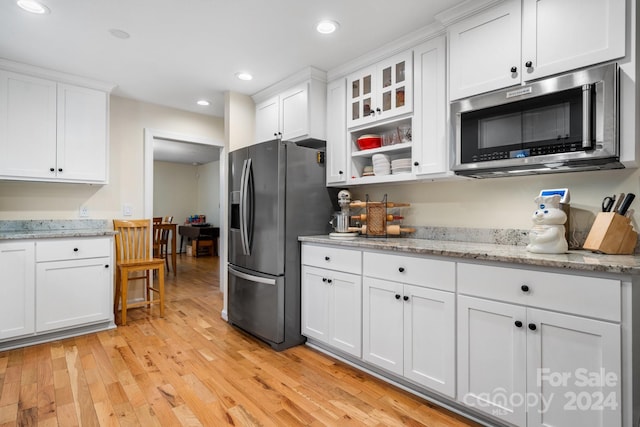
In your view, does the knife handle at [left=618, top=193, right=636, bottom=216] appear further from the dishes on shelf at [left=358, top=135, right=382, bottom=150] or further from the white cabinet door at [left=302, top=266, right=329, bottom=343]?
the white cabinet door at [left=302, top=266, right=329, bottom=343]

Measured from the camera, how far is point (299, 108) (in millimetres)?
3143

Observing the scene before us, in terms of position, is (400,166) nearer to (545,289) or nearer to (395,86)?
(395,86)

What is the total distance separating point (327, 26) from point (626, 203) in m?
2.04

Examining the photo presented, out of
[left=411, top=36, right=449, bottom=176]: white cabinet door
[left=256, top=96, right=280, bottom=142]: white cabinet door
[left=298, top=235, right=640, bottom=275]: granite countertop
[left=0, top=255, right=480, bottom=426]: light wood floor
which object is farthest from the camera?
[left=256, top=96, right=280, bottom=142]: white cabinet door

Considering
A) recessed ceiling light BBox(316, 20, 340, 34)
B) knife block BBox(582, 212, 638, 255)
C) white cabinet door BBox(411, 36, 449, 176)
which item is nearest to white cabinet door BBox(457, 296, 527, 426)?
knife block BBox(582, 212, 638, 255)

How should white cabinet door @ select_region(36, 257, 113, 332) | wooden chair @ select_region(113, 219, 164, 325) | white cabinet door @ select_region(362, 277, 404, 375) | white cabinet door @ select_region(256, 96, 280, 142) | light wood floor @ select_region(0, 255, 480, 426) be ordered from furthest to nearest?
wooden chair @ select_region(113, 219, 164, 325) → white cabinet door @ select_region(256, 96, 280, 142) → white cabinet door @ select_region(36, 257, 113, 332) → white cabinet door @ select_region(362, 277, 404, 375) → light wood floor @ select_region(0, 255, 480, 426)

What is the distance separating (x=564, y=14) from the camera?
1712mm

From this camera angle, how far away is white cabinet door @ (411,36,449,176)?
228 centimetres

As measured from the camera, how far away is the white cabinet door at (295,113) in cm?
309

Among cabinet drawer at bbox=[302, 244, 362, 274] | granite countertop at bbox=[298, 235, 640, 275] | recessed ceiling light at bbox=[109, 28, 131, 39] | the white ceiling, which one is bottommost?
cabinet drawer at bbox=[302, 244, 362, 274]

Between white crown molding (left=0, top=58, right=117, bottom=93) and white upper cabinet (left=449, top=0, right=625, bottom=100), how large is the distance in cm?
323

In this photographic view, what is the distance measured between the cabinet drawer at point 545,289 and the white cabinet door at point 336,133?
57.6 inches

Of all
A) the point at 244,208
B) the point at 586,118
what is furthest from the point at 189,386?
the point at 586,118

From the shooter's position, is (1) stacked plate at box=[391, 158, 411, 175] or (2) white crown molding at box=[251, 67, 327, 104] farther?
(2) white crown molding at box=[251, 67, 327, 104]
